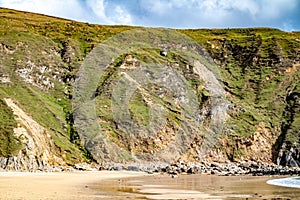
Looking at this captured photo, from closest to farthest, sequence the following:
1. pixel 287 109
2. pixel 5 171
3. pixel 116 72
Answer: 1. pixel 5 171
2. pixel 116 72
3. pixel 287 109

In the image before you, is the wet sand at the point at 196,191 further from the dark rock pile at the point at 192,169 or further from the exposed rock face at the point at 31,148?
the dark rock pile at the point at 192,169

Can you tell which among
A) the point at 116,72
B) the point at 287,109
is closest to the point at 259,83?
the point at 287,109

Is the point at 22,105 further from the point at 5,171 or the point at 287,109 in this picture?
the point at 287,109

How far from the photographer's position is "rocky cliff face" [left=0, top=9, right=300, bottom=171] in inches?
2282

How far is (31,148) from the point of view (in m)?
48.8

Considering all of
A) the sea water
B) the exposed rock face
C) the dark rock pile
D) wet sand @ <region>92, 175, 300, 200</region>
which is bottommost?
wet sand @ <region>92, 175, 300, 200</region>

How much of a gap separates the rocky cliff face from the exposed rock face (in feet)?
0.45

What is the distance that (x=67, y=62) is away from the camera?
82.1m

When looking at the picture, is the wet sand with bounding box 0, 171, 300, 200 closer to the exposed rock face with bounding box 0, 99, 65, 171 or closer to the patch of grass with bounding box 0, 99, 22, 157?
the exposed rock face with bounding box 0, 99, 65, 171

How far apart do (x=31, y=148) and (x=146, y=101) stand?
25675 millimetres

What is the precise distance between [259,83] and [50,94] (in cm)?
4275

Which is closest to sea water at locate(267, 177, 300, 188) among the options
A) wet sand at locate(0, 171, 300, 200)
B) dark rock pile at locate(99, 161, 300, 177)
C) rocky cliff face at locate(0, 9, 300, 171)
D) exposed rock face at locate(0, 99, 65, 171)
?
wet sand at locate(0, 171, 300, 200)

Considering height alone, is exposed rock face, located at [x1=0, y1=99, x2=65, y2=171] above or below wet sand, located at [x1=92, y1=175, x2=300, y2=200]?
above

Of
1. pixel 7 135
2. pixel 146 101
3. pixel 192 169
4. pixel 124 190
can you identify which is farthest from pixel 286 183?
pixel 146 101
